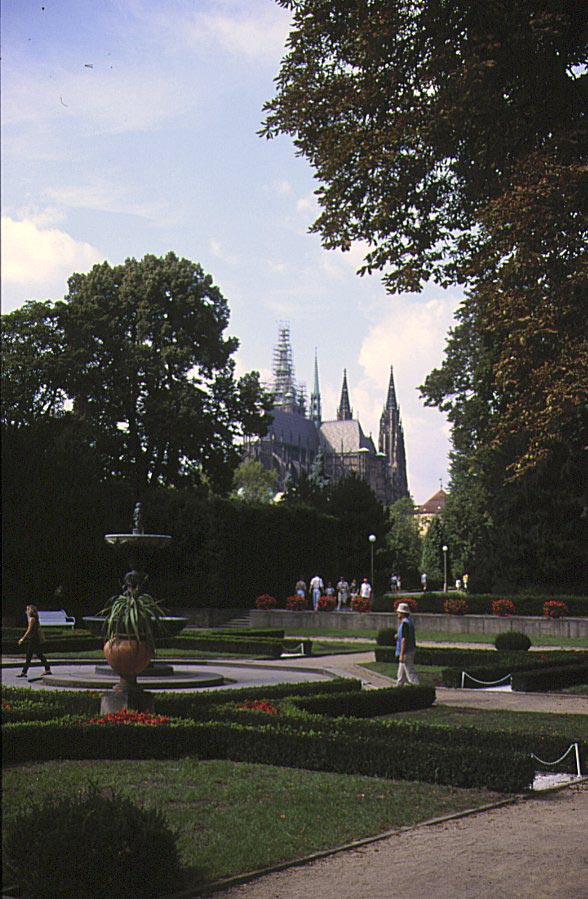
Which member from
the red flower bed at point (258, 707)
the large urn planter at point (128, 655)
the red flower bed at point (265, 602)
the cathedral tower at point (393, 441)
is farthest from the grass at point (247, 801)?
the cathedral tower at point (393, 441)

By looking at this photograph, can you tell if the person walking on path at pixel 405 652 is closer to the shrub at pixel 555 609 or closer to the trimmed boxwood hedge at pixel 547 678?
the trimmed boxwood hedge at pixel 547 678

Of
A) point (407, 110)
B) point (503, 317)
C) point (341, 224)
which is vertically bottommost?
point (503, 317)

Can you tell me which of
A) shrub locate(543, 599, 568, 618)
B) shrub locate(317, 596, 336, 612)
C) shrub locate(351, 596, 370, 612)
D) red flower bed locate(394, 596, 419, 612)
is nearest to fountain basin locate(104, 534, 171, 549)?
red flower bed locate(394, 596, 419, 612)

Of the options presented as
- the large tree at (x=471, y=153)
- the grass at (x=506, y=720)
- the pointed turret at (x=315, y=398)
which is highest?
the pointed turret at (x=315, y=398)

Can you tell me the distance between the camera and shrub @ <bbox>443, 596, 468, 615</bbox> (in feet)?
131

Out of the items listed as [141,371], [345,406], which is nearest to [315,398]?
[345,406]

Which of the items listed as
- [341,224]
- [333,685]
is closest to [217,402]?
[341,224]

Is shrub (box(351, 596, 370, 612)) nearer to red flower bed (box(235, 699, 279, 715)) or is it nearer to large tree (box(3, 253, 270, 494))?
large tree (box(3, 253, 270, 494))

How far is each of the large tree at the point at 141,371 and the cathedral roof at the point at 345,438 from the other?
105815 millimetres

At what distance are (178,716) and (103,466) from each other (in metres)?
31.9

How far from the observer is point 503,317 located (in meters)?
20.1

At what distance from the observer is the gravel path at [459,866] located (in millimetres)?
6676

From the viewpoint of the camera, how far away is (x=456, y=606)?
39844mm

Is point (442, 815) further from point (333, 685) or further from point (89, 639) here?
point (89, 639)
